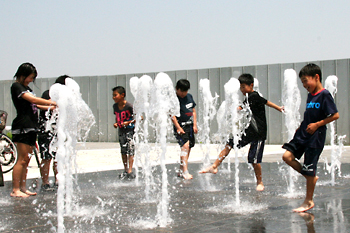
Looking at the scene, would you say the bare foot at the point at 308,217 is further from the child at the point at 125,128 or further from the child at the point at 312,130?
the child at the point at 125,128

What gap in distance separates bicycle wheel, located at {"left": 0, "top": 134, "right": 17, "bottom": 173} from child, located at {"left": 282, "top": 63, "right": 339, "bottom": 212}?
5599mm

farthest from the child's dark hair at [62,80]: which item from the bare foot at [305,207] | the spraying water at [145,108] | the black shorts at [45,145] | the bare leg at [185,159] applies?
the bare foot at [305,207]

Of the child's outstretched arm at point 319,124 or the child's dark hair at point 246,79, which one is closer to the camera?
the child's outstretched arm at point 319,124

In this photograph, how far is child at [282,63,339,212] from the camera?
4379 millimetres

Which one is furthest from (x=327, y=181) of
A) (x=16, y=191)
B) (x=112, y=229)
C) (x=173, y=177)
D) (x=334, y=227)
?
(x=16, y=191)

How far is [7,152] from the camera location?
8.38 meters

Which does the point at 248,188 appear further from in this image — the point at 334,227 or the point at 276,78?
the point at 276,78

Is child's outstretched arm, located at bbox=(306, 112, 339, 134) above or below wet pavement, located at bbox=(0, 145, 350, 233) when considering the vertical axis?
above

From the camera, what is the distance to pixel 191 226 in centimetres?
381

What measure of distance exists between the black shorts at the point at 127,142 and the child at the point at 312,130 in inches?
129

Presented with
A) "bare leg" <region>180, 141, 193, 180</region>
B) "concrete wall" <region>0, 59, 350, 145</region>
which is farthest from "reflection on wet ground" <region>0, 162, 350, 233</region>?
"concrete wall" <region>0, 59, 350, 145</region>

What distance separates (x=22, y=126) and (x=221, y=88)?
1187 cm

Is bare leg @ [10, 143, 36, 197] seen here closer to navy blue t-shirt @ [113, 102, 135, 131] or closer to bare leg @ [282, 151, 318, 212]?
navy blue t-shirt @ [113, 102, 135, 131]

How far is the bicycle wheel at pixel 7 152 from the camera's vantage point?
831 centimetres
